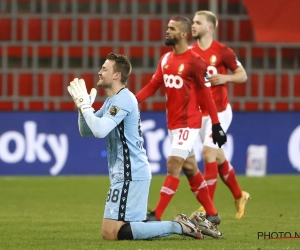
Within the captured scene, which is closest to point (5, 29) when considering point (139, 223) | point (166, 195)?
point (166, 195)

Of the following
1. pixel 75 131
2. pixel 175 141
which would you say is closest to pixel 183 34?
pixel 175 141

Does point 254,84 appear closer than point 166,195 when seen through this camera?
No

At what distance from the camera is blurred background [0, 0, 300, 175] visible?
49.7 feet

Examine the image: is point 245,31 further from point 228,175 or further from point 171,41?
point 171,41

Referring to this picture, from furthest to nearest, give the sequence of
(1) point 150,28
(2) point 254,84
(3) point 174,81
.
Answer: (1) point 150,28 → (2) point 254,84 → (3) point 174,81

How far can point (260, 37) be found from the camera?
1675cm

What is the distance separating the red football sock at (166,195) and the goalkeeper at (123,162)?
98 centimetres

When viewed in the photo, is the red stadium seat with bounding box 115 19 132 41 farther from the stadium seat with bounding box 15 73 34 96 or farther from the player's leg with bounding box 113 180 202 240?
the player's leg with bounding box 113 180 202 240

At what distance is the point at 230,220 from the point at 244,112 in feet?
21.6

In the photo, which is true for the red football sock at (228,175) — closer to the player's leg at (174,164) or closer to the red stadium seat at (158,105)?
the player's leg at (174,164)

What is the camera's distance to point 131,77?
54.6ft

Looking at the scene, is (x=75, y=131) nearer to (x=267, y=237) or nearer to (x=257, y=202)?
(x=257, y=202)

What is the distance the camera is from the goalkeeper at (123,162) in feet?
22.7

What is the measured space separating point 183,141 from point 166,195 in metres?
0.55
